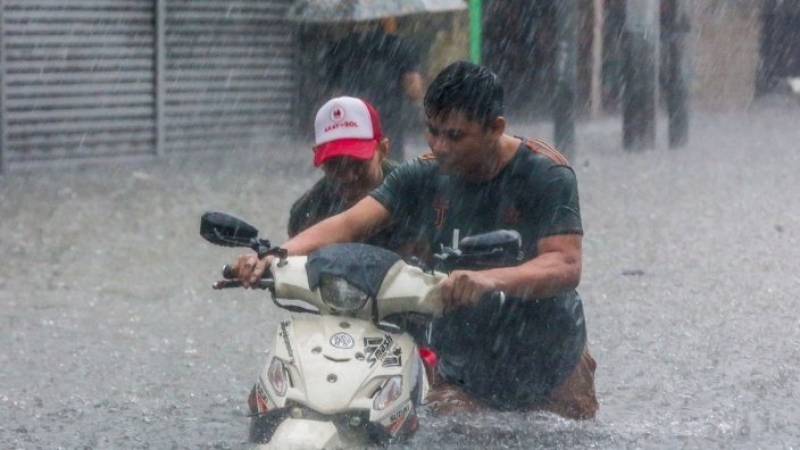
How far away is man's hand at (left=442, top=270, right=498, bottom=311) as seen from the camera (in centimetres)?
455

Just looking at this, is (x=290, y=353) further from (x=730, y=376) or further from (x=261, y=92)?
(x=261, y=92)

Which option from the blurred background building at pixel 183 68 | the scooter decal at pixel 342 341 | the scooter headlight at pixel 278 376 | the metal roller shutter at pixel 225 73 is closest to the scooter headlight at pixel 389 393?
the scooter decal at pixel 342 341

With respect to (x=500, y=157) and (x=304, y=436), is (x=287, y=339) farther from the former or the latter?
(x=500, y=157)

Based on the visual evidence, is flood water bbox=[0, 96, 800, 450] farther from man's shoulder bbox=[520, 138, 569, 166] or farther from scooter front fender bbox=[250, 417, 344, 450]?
man's shoulder bbox=[520, 138, 569, 166]

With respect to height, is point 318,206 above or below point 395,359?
below

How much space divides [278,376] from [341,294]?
291 mm

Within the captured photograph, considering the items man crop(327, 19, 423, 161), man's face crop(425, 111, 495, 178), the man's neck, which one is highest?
man's face crop(425, 111, 495, 178)

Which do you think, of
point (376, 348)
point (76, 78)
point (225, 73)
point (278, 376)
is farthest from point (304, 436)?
point (225, 73)

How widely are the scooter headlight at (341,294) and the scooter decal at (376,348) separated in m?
0.10

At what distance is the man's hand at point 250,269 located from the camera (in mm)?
4664

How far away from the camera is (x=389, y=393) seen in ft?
15.0

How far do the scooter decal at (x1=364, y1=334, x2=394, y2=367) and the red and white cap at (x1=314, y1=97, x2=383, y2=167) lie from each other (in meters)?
1.28

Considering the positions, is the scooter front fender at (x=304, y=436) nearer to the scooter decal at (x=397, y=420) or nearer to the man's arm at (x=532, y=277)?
the scooter decal at (x=397, y=420)

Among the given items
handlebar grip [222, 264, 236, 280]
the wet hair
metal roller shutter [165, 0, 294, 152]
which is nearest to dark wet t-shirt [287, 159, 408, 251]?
the wet hair
